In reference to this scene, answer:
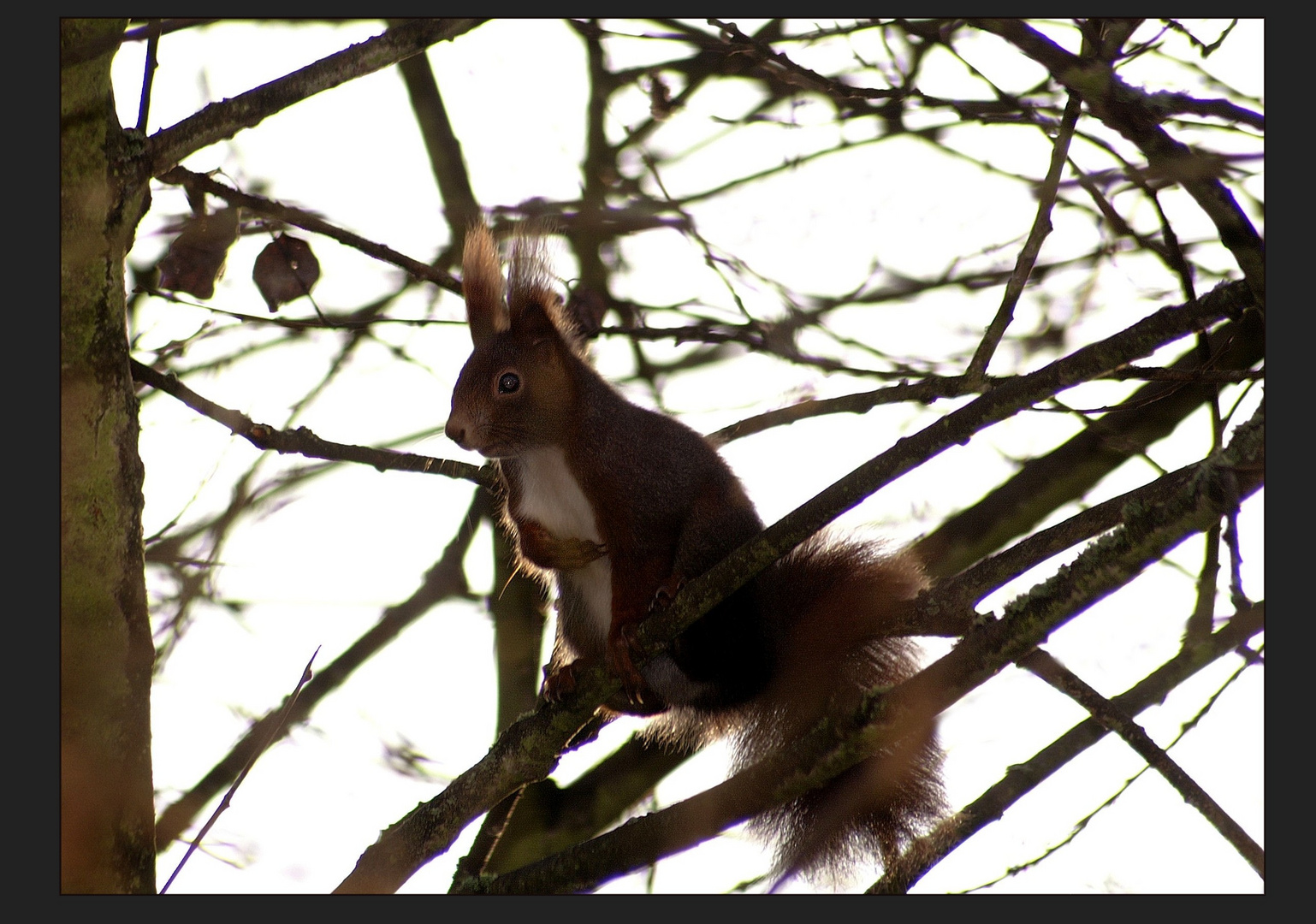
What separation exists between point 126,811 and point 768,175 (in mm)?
1831

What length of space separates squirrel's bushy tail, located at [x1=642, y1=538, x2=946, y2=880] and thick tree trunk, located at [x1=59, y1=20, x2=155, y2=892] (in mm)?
1166

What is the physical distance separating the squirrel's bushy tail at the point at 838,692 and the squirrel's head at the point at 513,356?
58 centimetres

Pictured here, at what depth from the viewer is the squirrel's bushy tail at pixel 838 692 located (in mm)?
2221

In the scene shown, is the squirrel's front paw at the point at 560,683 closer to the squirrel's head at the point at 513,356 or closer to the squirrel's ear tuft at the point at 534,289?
the squirrel's head at the point at 513,356

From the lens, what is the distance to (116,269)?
188 cm

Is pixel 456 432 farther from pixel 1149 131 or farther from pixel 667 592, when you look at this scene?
pixel 1149 131

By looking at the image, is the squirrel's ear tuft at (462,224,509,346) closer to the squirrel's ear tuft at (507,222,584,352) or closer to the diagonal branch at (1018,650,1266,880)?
the squirrel's ear tuft at (507,222,584,352)

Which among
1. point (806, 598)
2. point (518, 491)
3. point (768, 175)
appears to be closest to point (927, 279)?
point (768, 175)

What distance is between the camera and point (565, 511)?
228cm

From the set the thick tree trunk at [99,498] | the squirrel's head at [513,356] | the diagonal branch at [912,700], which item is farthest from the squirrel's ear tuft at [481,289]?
the diagonal branch at [912,700]

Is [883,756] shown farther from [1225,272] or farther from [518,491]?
[1225,272]

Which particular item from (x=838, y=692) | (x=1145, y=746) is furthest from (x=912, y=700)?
(x=838, y=692)

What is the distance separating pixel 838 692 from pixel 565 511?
0.68 metres

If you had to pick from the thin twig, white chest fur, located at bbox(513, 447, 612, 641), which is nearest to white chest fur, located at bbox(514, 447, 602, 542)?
white chest fur, located at bbox(513, 447, 612, 641)
